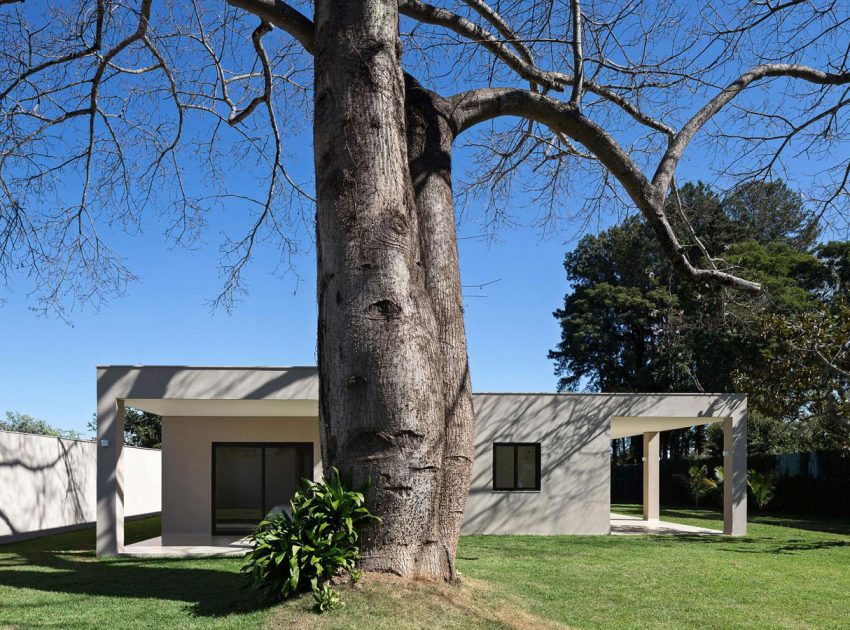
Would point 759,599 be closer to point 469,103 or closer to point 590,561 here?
point 590,561

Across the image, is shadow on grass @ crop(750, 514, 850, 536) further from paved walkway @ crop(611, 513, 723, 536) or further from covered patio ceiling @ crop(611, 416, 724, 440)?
covered patio ceiling @ crop(611, 416, 724, 440)

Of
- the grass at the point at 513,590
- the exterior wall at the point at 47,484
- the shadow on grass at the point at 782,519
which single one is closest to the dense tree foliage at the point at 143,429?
the exterior wall at the point at 47,484

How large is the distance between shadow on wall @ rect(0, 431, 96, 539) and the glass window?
9903 mm

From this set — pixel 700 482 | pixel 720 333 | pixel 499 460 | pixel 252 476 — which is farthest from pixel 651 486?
pixel 252 476

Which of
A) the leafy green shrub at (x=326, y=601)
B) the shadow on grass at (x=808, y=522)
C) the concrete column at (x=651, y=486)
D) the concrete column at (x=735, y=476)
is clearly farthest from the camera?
the concrete column at (x=651, y=486)

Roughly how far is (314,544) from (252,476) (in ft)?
34.6

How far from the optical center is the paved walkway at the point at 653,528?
54.8 ft

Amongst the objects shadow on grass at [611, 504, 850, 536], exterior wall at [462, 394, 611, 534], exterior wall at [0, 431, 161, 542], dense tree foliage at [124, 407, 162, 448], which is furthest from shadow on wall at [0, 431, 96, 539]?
dense tree foliage at [124, 407, 162, 448]

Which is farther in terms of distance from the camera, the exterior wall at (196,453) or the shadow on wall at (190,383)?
the exterior wall at (196,453)

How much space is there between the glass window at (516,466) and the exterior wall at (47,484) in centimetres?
991

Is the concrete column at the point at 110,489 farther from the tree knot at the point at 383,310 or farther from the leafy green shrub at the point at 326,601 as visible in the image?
the tree knot at the point at 383,310

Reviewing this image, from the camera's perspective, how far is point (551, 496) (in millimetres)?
16125

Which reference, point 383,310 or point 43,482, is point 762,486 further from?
point 383,310

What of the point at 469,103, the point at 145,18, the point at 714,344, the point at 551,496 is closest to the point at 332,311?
the point at 469,103
